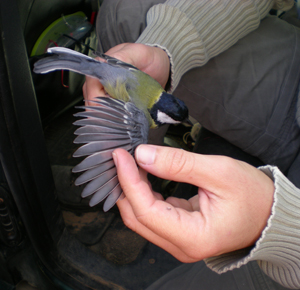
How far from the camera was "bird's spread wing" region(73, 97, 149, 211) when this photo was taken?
911 millimetres

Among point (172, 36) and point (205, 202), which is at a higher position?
point (172, 36)

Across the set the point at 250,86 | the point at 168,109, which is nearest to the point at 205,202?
the point at 168,109

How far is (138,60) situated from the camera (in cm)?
142

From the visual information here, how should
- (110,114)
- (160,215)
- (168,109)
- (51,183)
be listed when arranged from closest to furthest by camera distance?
1. (160,215)
2. (110,114)
3. (51,183)
4. (168,109)

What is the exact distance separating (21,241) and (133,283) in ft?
2.17

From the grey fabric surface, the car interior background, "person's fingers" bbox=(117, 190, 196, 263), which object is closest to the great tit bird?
"person's fingers" bbox=(117, 190, 196, 263)

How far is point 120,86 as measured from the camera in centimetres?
133

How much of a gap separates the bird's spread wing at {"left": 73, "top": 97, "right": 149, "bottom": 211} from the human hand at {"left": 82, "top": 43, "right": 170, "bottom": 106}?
0.27 m

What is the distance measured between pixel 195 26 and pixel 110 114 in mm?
912

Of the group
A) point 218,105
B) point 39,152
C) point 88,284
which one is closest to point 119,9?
point 218,105

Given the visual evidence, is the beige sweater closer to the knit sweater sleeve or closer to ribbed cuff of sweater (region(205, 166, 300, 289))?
the knit sweater sleeve

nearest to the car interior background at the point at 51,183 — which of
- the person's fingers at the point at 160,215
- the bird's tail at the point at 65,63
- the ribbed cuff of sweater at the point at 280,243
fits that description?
the bird's tail at the point at 65,63

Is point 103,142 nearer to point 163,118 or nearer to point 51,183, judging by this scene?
point 51,183

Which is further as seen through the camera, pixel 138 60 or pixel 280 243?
pixel 138 60
